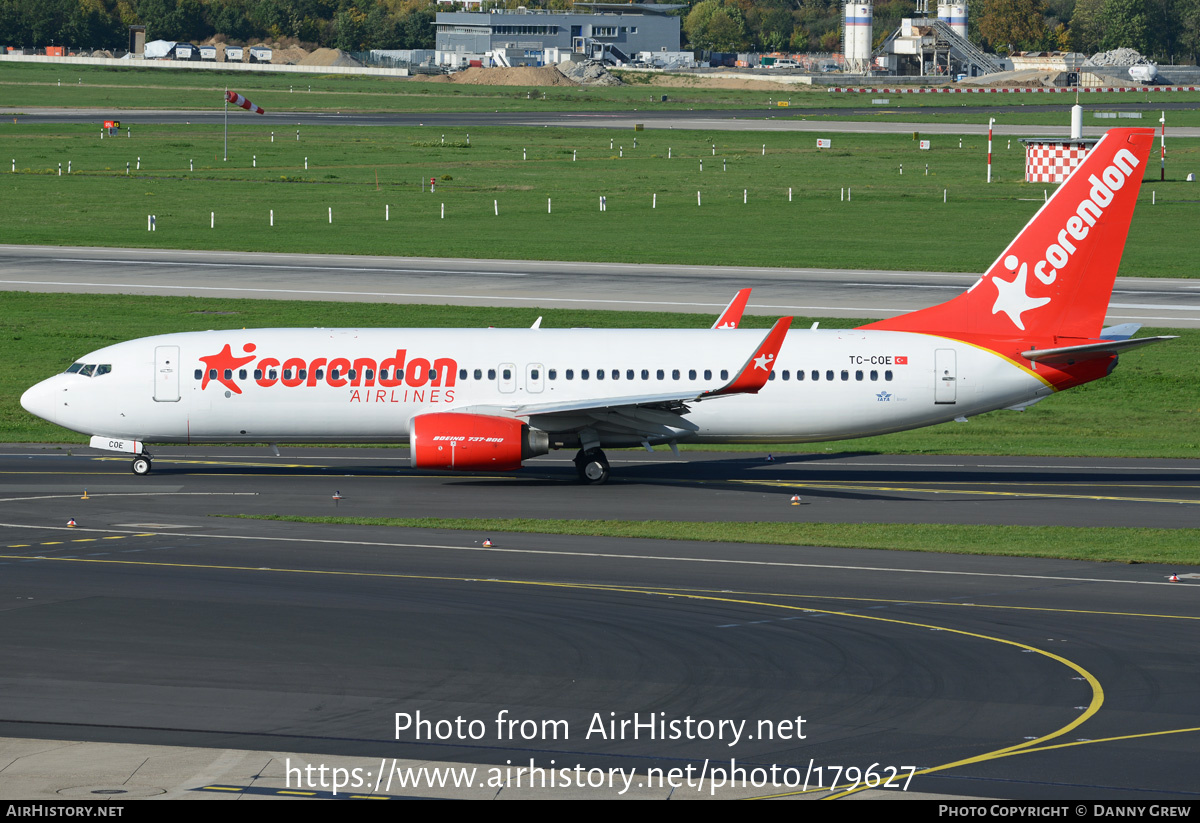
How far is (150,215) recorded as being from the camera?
338 feet

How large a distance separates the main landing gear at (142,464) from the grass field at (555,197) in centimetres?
4616

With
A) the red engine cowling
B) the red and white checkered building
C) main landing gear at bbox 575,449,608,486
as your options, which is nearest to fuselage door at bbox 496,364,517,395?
the red engine cowling

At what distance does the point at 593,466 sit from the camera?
43.8 meters

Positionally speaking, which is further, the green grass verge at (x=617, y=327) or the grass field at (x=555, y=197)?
the grass field at (x=555, y=197)

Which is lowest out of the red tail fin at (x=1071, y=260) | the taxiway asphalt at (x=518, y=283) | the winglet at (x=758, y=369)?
the taxiway asphalt at (x=518, y=283)

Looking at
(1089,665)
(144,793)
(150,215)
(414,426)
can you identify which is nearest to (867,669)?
(1089,665)

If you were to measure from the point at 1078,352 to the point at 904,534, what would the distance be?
879 cm

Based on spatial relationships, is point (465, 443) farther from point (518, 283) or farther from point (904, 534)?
point (518, 283)

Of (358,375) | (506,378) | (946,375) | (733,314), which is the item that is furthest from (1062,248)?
(358,375)

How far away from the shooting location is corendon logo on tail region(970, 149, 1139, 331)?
4366cm

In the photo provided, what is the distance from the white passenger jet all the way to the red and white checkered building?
69.7 meters

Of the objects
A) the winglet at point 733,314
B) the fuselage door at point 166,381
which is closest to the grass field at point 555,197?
the winglet at point 733,314

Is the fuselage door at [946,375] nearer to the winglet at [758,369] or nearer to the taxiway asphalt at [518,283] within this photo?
the winglet at [758,369]

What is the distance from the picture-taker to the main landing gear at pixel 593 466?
4381cm
